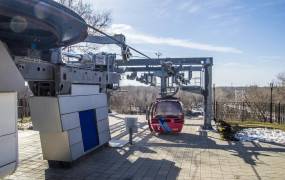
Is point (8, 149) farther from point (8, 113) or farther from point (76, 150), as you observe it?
point (76, 150)

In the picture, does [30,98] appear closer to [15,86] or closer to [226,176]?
[15,86]

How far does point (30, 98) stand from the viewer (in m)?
7.96

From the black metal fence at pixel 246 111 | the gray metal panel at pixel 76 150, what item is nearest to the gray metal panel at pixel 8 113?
the gray metal panel at pixel 76 150

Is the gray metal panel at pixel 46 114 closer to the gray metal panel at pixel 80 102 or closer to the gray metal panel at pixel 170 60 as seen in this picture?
the gray metal panel at pixel 80 102

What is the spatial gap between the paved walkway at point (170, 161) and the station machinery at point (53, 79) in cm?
49

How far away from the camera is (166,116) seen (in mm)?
14023

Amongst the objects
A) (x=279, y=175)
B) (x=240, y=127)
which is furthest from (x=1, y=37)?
(x=240, y=127)

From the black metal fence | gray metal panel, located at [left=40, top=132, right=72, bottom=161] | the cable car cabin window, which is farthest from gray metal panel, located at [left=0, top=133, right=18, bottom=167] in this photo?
the black metal fence

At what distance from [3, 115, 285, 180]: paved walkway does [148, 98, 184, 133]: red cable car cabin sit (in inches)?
55.6

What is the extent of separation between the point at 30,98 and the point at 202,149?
560 cm

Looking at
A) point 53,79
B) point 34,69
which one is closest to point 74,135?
point 53,79

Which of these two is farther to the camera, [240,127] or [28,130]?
[240,127]

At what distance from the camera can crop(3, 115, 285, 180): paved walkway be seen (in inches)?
304

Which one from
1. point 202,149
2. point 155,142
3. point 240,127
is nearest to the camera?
point 202,149
